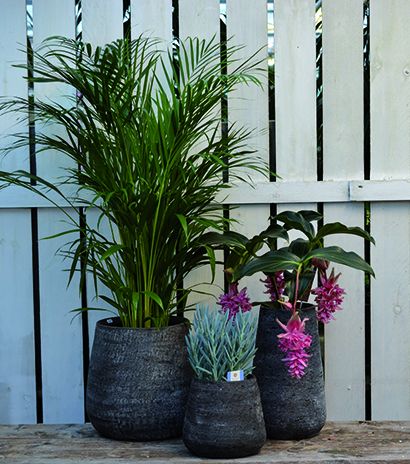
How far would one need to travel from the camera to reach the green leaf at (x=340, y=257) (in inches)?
74.0

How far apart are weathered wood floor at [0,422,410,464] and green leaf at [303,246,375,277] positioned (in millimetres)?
433

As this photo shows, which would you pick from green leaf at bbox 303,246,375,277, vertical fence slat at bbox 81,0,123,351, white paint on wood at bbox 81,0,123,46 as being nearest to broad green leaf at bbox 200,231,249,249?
green leaf at bbox 303,246,375,277

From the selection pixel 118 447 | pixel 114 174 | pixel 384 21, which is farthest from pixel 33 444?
pixel 384 21

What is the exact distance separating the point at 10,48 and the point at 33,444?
3.75ft

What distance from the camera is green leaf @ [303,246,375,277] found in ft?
6.16

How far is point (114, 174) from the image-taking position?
6.75 ft

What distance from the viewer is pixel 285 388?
1.99 m

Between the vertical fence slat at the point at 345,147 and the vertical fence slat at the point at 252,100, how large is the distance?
0.59ft

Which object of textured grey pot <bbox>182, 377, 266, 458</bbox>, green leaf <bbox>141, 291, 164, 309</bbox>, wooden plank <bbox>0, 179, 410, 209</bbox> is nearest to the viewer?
textured grey pot <bbox>182, 377, 266, 458</bbox>

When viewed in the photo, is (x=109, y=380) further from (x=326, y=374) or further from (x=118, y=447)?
(x=326, y=374)

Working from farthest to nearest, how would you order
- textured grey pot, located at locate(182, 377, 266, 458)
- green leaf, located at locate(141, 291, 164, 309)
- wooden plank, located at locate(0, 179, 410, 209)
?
wooden plank, located at locate(0, 179, 410, 209)
green leaf, located at locate(141, 291, 164, 309)
textured grey pot, located at locate(182, 377, 266, 458)

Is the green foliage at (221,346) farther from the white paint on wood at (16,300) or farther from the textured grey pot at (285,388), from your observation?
the white paint on wood at (16,300)

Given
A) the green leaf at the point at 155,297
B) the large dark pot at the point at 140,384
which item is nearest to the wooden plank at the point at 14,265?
the large dark pot at the point at 140,384

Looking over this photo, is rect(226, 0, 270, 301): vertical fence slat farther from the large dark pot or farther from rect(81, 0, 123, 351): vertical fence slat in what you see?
Result: the large dark pot
